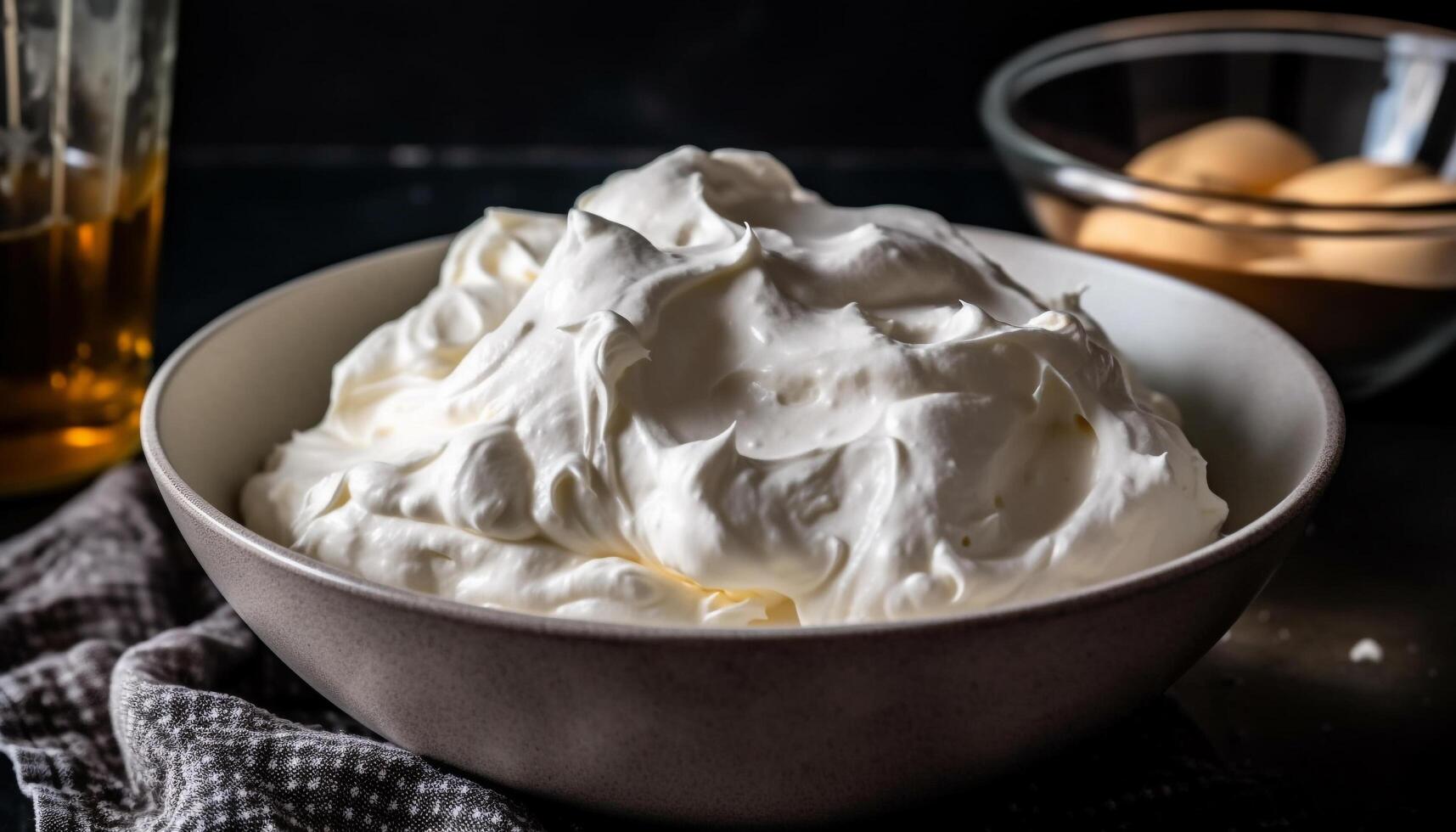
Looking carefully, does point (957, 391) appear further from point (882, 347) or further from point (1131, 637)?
point (1131, 637)

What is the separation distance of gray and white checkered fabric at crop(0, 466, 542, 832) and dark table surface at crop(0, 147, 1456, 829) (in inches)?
2.6

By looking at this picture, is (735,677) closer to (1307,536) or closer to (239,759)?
(239,759)

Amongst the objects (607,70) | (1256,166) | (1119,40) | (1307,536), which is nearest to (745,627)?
(1307,536)

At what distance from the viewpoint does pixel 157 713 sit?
3.13 ft

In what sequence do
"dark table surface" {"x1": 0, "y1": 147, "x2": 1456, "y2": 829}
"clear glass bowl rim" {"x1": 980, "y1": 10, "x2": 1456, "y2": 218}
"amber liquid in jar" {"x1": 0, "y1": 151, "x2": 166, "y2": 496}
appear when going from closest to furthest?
"dark table surface" {"x1": 0, "y1": 147, "x2": 1456, "y2": 829}
"amber liquid in jar" {"x1": 0, "y1": 151, "x2": 166, "y2": 496}
"clear glass bowl rim" {"x1": 980, "y1": 10, "x2": 1456, "y2": 218}

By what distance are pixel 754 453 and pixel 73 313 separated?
88 centimetres

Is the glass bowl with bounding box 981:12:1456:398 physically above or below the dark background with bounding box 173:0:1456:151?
above

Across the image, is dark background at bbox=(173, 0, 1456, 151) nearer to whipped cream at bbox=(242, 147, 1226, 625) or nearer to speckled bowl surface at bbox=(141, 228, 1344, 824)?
whipped cream at bbox=(242, 147, 1226, 625)

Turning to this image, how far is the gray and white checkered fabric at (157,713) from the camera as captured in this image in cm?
87

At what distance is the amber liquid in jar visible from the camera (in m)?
1.38

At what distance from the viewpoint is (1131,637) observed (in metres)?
0.78

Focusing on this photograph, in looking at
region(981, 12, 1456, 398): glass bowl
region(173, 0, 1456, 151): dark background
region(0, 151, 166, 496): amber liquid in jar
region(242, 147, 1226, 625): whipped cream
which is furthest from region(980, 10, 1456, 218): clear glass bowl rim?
region(0, 151, 166, 496): amber liquid in jar

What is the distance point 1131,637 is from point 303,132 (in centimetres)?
183

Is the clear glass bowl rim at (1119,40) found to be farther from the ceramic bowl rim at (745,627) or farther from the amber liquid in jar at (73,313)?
the amber liquid in jar at (73,313)
